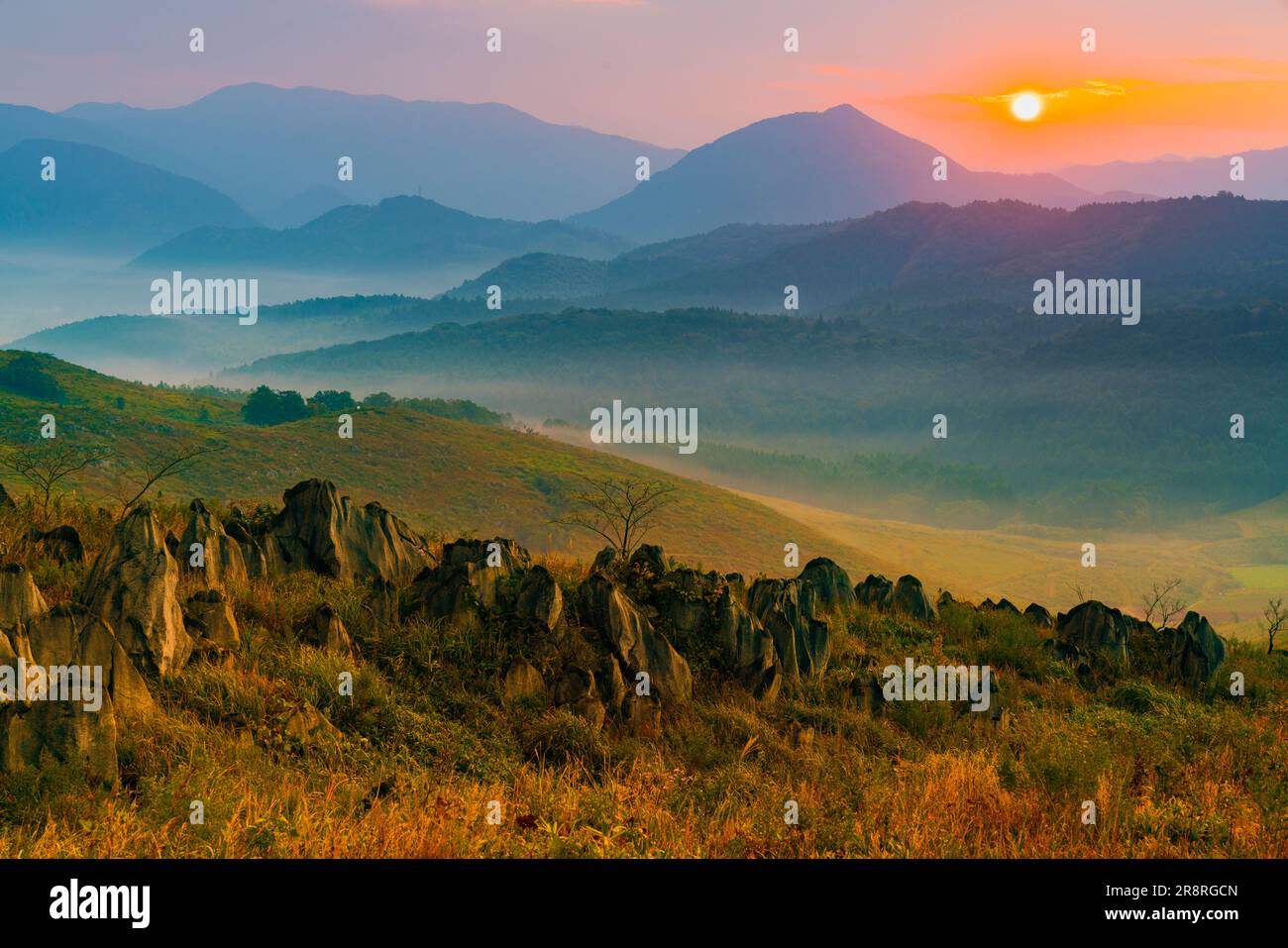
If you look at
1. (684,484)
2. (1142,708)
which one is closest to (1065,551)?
(684,484)

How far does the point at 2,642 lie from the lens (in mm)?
11336

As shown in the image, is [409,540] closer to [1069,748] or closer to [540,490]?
[1069,748]

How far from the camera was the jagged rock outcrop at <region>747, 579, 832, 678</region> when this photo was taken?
1798cm

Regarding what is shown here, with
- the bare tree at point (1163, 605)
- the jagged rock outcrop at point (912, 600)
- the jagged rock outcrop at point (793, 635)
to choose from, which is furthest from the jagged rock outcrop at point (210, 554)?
the bare tree at point (1163, 605)

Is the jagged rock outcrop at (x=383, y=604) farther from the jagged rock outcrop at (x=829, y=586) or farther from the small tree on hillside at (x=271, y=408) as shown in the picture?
the small tree on hillside at (x=271, y=408)

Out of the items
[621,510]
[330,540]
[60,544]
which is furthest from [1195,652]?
[60,544]

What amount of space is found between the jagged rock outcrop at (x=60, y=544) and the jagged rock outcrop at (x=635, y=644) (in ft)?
27.9

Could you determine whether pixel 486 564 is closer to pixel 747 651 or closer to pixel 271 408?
pixel 747 651

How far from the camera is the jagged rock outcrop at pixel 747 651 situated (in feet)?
55.8

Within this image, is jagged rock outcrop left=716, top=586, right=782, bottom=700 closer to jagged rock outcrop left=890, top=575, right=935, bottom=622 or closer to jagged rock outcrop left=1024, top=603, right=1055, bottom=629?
jagged rock outcrop left=890, top=575, right=935, bottom=622

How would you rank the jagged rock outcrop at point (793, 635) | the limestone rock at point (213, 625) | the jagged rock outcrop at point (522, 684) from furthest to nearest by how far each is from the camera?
the jagged rock outcrop at point (793, 635) → the jagged rock outcrop at point (522, 684) → the limestone rock at point (213, 625)

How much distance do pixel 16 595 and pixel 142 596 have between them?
146cm

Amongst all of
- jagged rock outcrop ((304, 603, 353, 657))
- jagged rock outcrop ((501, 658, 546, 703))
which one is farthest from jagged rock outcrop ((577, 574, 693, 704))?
jagged rock outcrop ((304, 603, 353, 657))

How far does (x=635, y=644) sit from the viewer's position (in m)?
16.2
